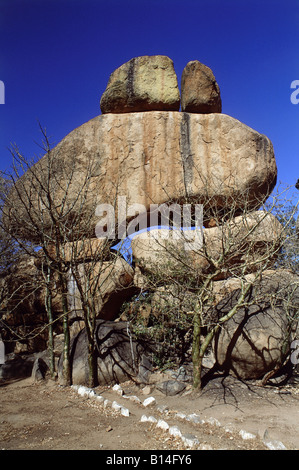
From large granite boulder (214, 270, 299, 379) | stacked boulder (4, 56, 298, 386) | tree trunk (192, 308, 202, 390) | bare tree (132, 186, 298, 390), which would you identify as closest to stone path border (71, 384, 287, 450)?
tree trunk (192, 308, 202, 390)

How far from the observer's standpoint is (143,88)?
32.7 feet

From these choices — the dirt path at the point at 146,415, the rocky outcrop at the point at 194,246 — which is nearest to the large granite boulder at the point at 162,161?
the rocky outcrop at the point at 194,246

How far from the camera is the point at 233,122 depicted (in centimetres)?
968

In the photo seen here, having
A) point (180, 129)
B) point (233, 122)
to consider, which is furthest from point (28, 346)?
point (233, 122)

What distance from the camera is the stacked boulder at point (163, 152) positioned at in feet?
30.7

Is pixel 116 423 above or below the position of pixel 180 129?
below

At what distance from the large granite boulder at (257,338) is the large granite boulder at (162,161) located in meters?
3.32

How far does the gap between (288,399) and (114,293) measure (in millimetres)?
4518

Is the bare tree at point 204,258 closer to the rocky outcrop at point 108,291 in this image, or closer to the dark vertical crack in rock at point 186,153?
the rocky outcrop at point 108,291

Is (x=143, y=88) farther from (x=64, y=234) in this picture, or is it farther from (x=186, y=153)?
(x=64, y=234)

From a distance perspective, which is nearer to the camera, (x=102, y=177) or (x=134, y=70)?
(x=102, y=177)

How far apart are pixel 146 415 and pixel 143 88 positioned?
27.9 ft

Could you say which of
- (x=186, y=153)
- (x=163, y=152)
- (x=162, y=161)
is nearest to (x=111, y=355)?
(x=162, y=161)
